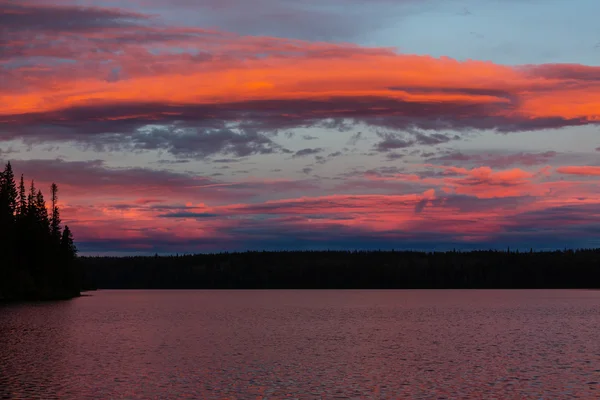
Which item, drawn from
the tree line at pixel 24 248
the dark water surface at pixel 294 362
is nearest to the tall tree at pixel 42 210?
the tree line at pixel 24 248

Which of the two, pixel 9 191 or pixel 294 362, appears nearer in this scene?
pixel 294 362

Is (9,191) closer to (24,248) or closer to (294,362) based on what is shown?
(24,248)

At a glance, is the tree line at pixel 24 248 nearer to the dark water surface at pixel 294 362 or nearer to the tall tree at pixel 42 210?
the tall tree at pixel 42 210

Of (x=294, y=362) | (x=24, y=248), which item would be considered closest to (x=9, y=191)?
(x=24, y=248)

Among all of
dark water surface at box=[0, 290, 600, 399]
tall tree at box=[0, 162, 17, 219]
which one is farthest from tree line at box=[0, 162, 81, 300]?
dark water surface at box=[0, 290, 600, 399]

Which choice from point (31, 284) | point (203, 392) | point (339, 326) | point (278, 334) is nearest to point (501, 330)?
point (339, 326)

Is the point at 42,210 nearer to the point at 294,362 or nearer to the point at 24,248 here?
the point at 24,248

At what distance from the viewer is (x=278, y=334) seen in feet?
306

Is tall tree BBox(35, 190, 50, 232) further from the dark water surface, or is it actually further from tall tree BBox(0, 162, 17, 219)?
the dark water surface

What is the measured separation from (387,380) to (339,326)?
188 ft

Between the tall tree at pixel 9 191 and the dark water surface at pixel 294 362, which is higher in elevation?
the tall tree at pixel 9 191

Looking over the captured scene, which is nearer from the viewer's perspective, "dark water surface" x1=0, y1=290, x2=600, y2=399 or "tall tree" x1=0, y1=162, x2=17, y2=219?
"dark water surface" x1=0, y1=290, x2=600, y2=399

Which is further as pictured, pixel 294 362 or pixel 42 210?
pixel 42 210

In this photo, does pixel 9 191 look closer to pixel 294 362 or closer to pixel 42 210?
pixel 42 210
